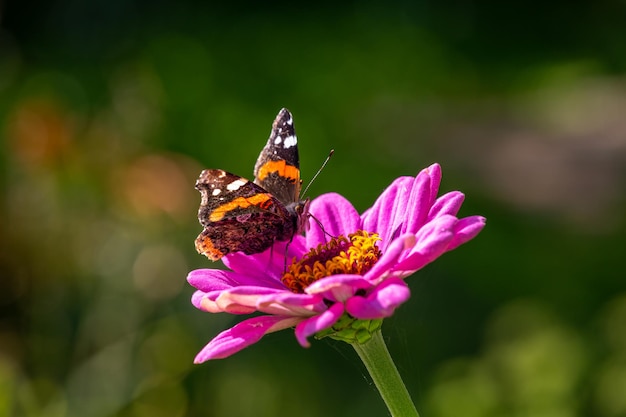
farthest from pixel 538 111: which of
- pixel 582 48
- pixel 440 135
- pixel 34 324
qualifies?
pixel 34 324

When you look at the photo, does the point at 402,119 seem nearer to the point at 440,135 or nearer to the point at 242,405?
the point at 440,135

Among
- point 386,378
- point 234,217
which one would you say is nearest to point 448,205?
point 386,378

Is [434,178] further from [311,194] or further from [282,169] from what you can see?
[311,194]

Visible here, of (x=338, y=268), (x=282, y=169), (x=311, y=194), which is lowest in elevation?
(x=311, y=194)

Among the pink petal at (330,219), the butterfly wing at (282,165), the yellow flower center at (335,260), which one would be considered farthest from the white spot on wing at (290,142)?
the yellow flower center at (335,260)

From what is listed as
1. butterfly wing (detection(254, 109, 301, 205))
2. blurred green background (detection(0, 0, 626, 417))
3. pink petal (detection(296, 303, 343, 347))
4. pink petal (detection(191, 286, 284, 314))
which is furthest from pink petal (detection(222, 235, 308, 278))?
blurred green background (detection(0, 0, 626, 417))

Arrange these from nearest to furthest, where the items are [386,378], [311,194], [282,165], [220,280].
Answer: [386,378], [220,280], [282,165], [311,194]

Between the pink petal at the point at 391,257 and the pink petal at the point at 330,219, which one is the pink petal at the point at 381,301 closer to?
the pink petal at the point at 391,257

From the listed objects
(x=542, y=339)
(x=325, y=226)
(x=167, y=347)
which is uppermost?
(x=325, y=226)
